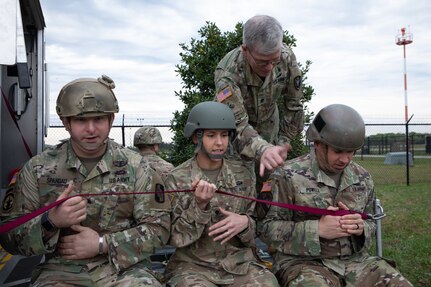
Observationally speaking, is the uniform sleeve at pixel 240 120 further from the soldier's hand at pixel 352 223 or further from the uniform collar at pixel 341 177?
the soldier's hand at pixel 352 223

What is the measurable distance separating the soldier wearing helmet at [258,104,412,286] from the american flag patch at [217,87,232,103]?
0.77 metres

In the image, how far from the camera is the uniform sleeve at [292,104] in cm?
417

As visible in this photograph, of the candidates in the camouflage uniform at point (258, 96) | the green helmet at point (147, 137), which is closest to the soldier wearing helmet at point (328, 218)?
the camouflage uniform at point (258, 96)

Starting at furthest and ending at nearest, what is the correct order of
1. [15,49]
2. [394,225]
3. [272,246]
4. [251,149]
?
[394,225] < [251,149] < [272,246] < [15,49]

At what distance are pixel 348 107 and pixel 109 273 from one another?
6.19 feet

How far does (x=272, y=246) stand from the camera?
10.5 feet

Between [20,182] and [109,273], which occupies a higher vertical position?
[20,182]

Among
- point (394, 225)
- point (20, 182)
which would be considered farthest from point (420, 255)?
point (20, 182)

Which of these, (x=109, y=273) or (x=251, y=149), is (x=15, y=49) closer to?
(x=109, y=273)

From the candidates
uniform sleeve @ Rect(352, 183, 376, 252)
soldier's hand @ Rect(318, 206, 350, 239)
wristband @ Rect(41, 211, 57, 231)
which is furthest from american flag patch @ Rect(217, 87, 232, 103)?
wristband @ Rect(41, 211, 57, 231)

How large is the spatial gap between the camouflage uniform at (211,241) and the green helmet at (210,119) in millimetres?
251

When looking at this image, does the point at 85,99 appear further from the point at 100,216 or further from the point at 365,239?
the point at 365,239

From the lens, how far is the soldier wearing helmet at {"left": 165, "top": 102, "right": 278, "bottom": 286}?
9.55 feet

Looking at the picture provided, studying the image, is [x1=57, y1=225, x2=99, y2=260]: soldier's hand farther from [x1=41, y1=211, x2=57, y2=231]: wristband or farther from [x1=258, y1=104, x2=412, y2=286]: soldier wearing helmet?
[x1=258, y1=104, x2=412, y2=286]: soldier wearing helmet
